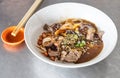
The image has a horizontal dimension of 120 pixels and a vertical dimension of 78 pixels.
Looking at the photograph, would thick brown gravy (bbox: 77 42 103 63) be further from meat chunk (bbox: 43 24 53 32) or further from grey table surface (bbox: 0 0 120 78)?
meat chunk (bbox: 43 24 53 32)

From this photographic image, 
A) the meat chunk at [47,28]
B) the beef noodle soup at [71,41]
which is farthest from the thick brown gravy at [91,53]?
the meat chunk at [47,28]

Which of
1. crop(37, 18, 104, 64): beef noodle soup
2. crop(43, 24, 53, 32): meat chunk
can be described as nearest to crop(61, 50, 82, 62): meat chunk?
crop(37, 18, 104, 64): beef noodle soup

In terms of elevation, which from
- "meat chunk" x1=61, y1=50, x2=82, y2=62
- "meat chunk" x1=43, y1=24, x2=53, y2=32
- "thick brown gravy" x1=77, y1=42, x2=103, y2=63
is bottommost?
"meat chunk" x1=43, y1=24, x2=53, y2=32

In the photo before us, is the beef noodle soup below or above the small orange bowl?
above

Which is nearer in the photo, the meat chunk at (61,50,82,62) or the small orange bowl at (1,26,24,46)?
the meat chunk at (61,50,82,62)

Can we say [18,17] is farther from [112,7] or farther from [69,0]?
[112,7]
